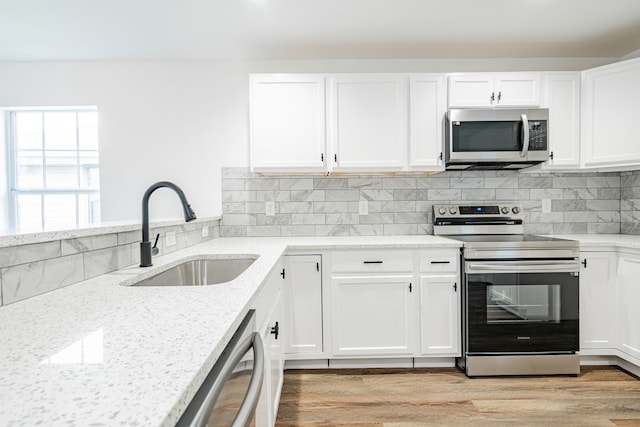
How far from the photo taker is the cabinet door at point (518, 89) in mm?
2408

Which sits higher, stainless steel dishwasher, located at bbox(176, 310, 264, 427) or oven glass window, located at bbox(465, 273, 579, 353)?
stainless steel dishwasher, located at bbox(176, 310, 264, 427)

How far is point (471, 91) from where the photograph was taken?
2408mm

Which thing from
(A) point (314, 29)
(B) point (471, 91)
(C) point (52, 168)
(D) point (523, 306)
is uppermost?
(A) point (314, 29)

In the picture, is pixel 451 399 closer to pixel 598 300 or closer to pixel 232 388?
pixel 598 300

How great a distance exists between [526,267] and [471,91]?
131 centimetres

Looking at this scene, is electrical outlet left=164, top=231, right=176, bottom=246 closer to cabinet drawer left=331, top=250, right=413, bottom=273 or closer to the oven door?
cabinet drawer left=331, top=250, right=413, bottom=273

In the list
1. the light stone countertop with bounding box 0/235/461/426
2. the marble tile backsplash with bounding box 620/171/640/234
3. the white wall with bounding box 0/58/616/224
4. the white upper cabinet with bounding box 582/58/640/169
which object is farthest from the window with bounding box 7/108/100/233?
the marble tile backsplash with bounding box 620/171/640/234

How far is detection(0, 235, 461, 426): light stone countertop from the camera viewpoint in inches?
16.4

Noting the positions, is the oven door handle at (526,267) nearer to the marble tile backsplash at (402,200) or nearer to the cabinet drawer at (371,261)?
the cabinet drawer at (371,261)

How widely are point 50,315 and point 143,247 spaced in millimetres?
611

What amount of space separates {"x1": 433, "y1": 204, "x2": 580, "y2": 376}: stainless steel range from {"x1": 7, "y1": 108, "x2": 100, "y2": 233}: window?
3.31 metres

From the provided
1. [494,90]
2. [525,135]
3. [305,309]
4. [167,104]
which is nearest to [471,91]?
[494,90]

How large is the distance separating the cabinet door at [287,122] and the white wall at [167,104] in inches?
15.6

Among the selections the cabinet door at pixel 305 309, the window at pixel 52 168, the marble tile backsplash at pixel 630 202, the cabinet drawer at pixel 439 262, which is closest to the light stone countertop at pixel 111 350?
the cabinet door at pixel 305 309
